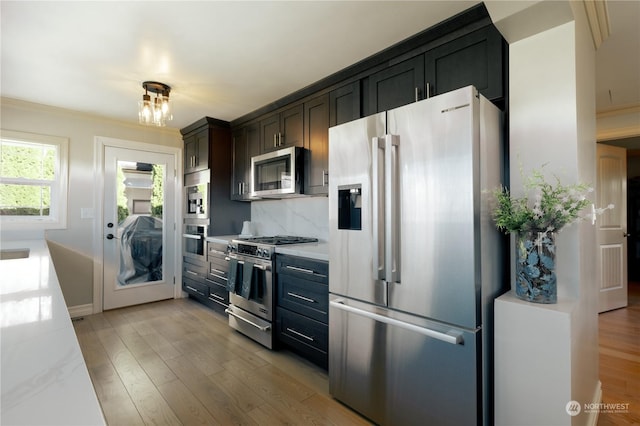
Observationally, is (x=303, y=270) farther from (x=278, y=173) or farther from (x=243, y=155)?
(x=243, y=155)

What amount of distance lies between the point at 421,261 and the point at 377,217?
0.32 meters

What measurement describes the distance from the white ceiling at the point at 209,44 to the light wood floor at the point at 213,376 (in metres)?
2.34

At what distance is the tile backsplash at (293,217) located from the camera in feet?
10.9

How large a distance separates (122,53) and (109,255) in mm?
2534

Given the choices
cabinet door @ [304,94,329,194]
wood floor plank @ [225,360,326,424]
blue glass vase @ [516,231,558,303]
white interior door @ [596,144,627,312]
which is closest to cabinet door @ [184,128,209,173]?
cabinet door @ [304,94,329,194]

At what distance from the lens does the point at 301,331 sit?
8.11ft

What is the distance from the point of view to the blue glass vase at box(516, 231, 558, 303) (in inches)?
56.9

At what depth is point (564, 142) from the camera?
1.55 m

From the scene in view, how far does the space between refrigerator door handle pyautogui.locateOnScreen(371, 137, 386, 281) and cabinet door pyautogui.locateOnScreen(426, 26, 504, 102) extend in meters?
0.68

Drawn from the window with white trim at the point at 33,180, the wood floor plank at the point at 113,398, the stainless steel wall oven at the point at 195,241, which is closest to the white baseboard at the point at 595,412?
the wood floor plank at the point at 113,398

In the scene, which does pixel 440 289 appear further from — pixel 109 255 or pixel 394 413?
pixel 109 255

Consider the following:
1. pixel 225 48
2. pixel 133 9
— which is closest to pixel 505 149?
pixel 225 48

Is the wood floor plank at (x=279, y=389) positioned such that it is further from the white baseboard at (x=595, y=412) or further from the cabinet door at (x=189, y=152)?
the cabinet door at (x=189, y=152)

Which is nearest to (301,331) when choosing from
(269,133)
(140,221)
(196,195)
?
(269,133)
